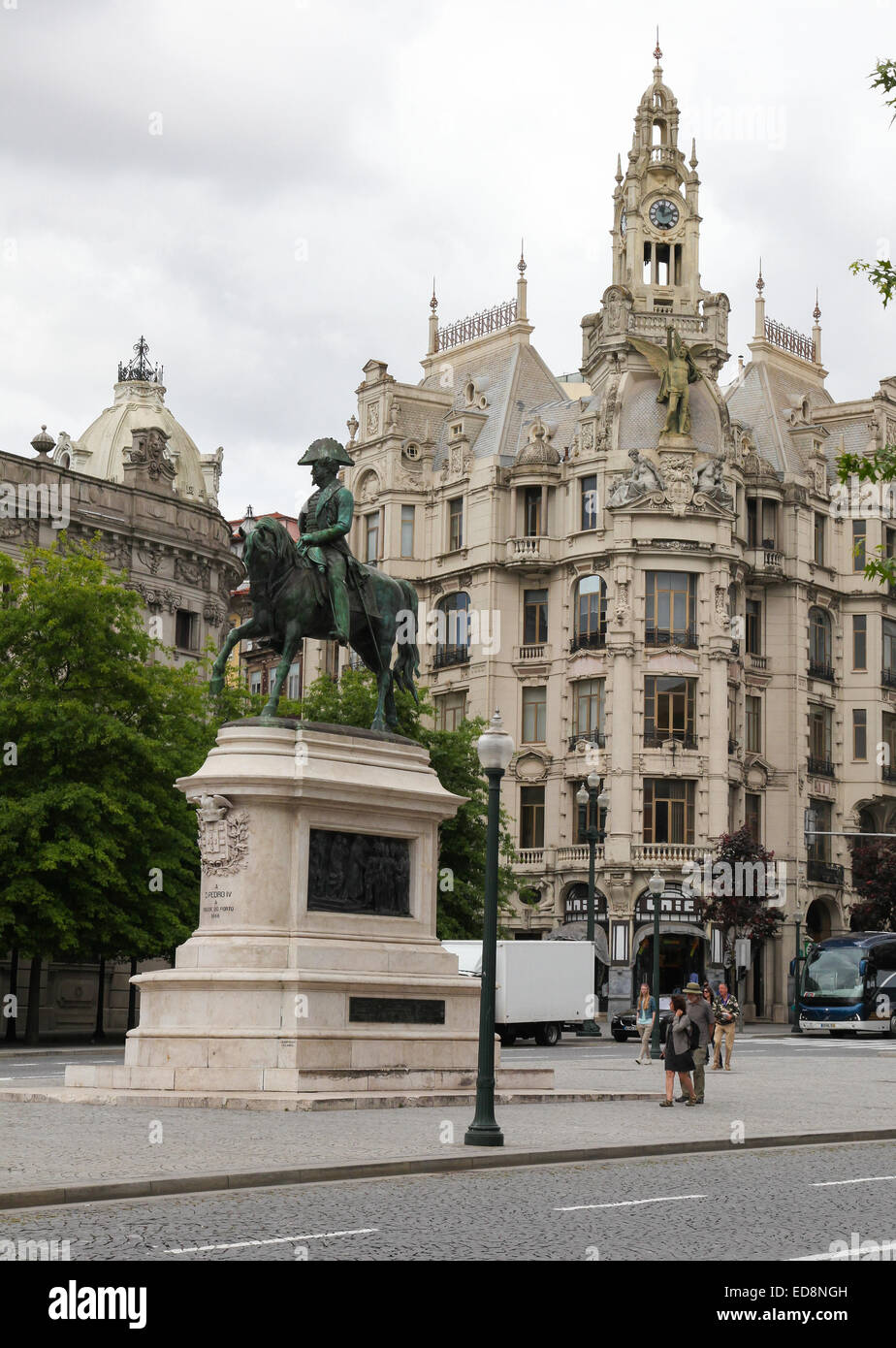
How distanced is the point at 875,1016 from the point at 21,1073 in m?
33.2

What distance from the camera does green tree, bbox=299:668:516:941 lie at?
54.9 m

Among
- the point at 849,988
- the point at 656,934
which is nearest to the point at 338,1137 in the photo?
the point at 656,934

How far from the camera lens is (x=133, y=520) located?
59.7 metres

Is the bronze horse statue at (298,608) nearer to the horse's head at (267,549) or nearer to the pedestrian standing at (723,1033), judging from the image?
the horse's head at (267,549)

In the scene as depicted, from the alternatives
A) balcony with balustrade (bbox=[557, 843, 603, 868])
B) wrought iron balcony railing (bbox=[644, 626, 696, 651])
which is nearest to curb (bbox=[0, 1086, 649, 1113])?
balcony with balustrade (bbox=[557, 843, 603, 868])

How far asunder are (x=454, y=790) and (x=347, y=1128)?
3765cm

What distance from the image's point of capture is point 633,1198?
13.8 metres

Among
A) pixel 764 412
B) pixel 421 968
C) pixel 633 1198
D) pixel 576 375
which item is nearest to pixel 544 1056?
pixel 421 968

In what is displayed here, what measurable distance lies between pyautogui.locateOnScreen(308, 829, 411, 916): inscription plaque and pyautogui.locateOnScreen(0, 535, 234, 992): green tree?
17762 mm

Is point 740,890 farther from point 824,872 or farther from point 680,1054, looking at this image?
point 680,1054

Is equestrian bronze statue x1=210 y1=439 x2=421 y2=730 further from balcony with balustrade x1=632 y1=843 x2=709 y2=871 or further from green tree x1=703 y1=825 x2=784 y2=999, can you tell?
balcony with balustrade x1=632 y1=843 x2=709 y2=871

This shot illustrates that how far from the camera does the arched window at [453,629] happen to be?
239 feet
